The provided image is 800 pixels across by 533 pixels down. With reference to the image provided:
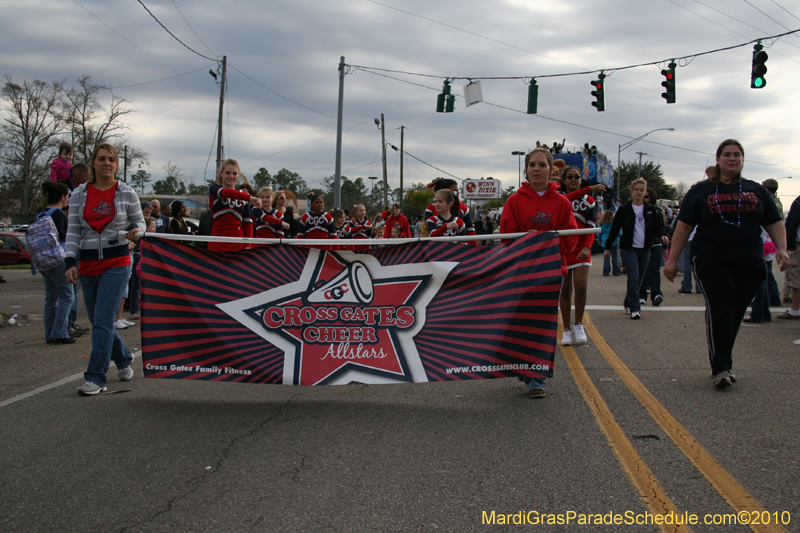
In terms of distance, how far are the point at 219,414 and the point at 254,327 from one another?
67cm

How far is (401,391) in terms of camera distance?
4762 mm

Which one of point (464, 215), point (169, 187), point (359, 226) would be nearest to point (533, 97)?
point (359, 226)

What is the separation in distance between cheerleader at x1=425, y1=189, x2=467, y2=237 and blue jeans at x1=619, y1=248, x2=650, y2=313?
110 inches

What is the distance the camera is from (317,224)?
1085 centimetres

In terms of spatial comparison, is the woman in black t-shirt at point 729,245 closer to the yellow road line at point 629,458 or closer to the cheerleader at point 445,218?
the yellow road line at point 629,458

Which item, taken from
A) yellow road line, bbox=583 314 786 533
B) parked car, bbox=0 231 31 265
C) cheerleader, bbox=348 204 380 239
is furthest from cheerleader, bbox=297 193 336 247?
parked car, bbox=0 231 31 265

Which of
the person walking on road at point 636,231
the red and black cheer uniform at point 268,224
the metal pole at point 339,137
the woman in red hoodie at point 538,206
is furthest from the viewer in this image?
the metal pole at point 339,137

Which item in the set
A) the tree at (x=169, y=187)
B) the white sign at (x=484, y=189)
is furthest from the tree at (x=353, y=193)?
the white sign at (x=484, y=189)

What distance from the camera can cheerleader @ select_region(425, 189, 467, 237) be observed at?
23.3 ft

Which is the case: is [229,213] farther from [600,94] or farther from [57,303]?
[600,94]

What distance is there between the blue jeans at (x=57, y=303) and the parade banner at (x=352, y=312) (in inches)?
133

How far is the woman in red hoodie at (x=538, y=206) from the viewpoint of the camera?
5020 millimetres

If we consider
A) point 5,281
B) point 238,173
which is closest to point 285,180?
point 5,281

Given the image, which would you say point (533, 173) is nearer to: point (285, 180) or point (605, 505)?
point (605, 505)
